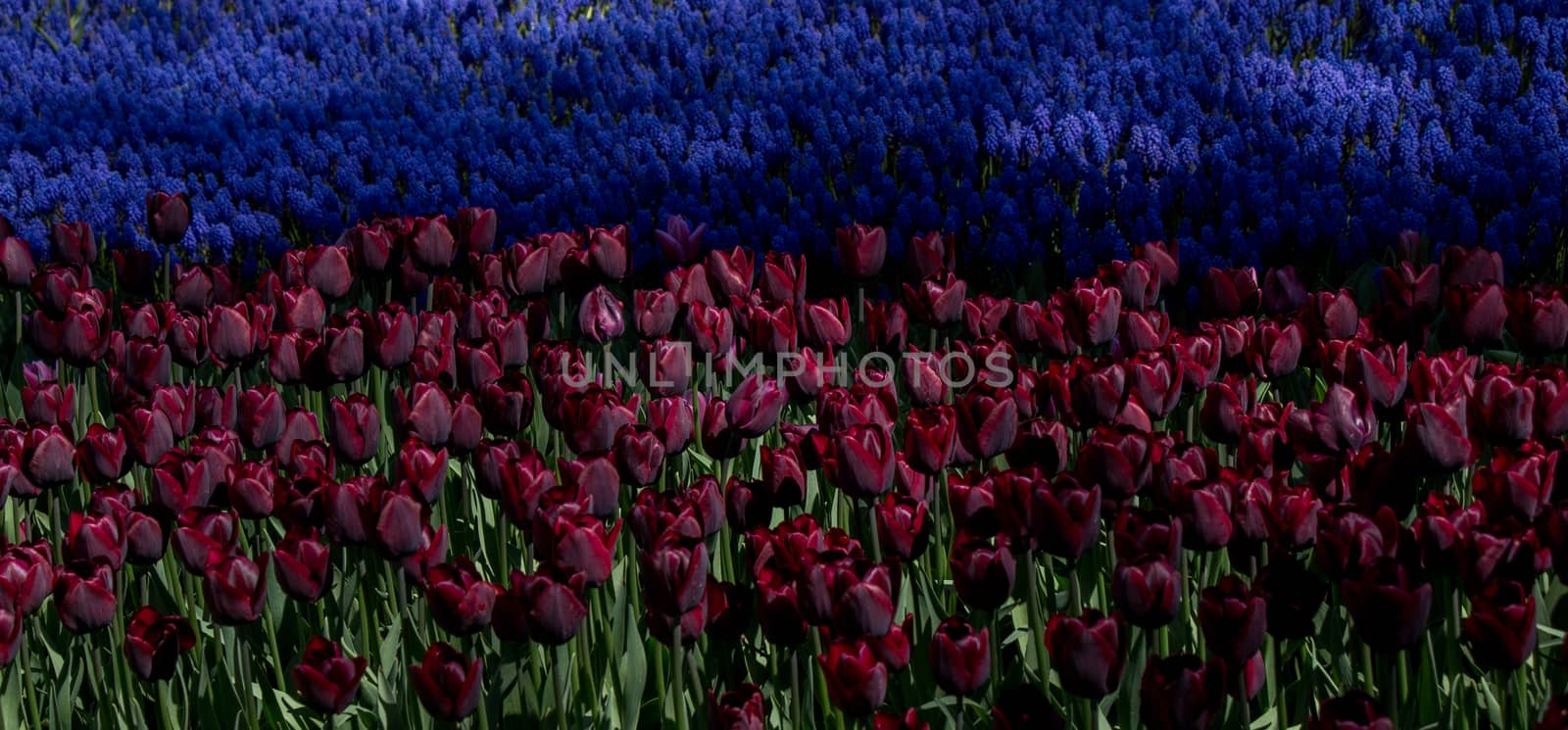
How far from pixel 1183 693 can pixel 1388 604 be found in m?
0.28

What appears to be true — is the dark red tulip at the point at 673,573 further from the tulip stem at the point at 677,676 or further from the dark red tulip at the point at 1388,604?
the dark red tulip at the point at 1388,604

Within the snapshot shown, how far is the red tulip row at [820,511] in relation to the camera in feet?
6.56

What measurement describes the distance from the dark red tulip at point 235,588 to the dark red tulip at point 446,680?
0.32 meters

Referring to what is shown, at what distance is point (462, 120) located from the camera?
662cm

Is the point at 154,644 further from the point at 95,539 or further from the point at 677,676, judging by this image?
the point at 677,676

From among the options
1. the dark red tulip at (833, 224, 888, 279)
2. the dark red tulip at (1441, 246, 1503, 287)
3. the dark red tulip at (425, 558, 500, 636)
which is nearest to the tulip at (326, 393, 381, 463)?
the dark red tulip at (425, 558, 500, 636)

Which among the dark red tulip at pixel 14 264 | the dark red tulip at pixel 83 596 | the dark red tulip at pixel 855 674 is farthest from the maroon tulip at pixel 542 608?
the dark red tulip at pixel 14 264

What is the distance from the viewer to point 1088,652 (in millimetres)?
1874

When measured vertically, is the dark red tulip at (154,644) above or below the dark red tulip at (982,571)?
below

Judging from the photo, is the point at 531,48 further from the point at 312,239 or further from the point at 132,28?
the point at 132,28

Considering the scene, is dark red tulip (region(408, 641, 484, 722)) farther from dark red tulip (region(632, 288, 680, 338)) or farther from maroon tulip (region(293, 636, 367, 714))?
dark red tulip (region(632, 288, 680, 338))

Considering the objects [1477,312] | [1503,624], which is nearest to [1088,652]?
[1503,624]

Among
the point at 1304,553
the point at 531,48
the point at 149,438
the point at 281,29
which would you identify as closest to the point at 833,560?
the point at 1304,553

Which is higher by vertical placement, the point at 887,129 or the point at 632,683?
the point at 632,683
